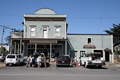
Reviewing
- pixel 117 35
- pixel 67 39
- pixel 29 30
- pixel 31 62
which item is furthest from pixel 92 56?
pixel 117 35

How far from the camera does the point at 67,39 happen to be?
4622 centimetres

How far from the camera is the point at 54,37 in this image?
1810 inches

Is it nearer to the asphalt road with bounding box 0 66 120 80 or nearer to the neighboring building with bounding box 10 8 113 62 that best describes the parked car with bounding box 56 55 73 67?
the asphalt road with bounding box 0 66 120 80

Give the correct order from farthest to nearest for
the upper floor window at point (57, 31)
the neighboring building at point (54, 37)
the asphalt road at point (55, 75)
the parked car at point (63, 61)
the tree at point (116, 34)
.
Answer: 1. the tree at point (116, 34)
2. the upper floor window at point (57, 31)
3. the neighboring building at point (54, 37)
4. the parked car at point (63, 61)
5. the asphalt road at point (55, 75)

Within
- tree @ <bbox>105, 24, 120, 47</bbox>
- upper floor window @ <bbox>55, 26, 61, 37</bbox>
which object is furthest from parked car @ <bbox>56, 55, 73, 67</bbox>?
tree @ <bbox>105, 24, 120, 47</bbox>

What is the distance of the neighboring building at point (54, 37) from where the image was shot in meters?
46.1

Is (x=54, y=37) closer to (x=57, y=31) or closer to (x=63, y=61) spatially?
A: (x=57, y=31)

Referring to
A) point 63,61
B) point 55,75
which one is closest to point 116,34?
point 63,61

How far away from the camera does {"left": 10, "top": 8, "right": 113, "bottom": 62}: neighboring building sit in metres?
Result: 46.1

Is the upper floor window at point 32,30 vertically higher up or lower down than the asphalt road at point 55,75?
higher up

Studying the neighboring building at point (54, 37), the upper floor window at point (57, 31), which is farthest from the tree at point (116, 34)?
the upper floor window at point (57, 31)

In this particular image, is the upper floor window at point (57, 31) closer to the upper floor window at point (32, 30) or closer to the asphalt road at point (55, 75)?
the upper floor window at point (32, 30)

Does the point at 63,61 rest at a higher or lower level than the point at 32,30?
lower

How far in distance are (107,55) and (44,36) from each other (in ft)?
41.2
